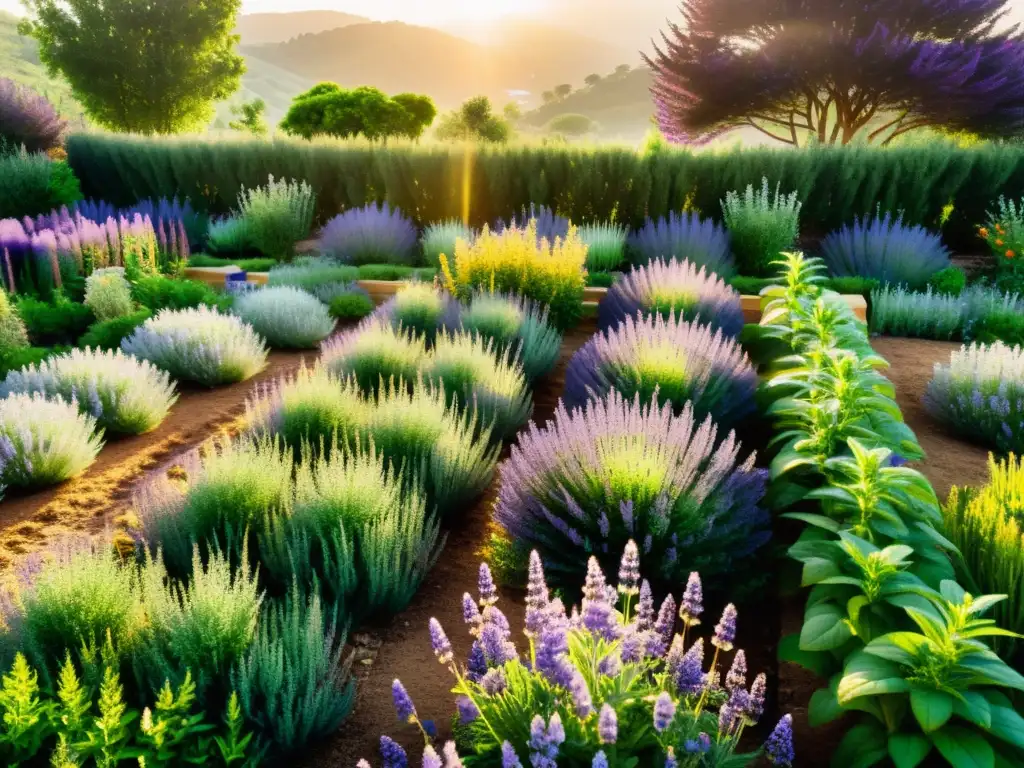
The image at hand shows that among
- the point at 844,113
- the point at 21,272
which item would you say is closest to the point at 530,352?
the point at 21,272

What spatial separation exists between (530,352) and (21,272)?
6055 millimetres

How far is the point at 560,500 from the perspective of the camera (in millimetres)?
3016

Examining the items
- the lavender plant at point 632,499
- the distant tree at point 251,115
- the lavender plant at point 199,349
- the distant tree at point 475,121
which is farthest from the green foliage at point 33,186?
the distant tree at point 251,115

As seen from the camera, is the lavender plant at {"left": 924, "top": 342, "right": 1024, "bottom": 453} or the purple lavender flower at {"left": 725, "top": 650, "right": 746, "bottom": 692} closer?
the purple lavender flower at {"left": 725, "top": 650, "right": 746, "bottom": 692}

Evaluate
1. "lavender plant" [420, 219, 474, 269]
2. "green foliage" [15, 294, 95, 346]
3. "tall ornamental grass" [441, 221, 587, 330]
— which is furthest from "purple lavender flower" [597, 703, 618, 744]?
"lavender plant" [420, 219, 474, 269]

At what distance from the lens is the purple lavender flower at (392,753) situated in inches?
72.6

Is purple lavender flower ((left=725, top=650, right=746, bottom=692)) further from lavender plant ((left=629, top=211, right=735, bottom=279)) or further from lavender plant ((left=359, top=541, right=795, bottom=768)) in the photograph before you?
lavender plant ((left=629, top=211, right=735, bottom=279))

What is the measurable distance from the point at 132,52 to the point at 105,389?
32460 millimetres

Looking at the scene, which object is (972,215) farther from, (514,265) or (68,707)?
(68,707)

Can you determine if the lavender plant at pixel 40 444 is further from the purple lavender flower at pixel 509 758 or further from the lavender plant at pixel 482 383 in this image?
the purple lavender flower at pixel 509 758

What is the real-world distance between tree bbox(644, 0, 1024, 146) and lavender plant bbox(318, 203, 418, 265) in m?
15.1

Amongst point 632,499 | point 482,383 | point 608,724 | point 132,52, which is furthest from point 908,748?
point 132,52

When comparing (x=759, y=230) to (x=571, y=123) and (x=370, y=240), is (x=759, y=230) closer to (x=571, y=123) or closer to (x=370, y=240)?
(x=370, y=240)

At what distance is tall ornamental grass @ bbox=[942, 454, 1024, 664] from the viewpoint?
103 inches
